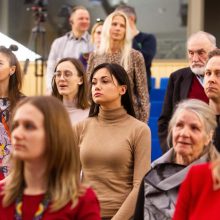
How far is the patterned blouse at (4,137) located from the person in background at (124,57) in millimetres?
1282

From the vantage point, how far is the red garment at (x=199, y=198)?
321 cm

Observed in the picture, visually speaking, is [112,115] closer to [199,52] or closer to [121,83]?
[121,83]

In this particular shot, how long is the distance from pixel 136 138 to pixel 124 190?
306mm

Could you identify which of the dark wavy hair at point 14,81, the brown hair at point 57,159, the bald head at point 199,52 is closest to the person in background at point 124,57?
the bald head at point 199,52

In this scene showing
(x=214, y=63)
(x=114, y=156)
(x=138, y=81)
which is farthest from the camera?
(x=138, y=81)

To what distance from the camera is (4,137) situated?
5.07 metres

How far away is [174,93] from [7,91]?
1181 mm

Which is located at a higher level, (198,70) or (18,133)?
A: (198,70)

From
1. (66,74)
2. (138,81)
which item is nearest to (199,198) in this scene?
(66,74)

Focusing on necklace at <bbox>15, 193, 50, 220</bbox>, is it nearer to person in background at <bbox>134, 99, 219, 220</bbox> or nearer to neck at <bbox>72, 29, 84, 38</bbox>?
person in background at <bbox>134, 99, 219, 220</bbox>

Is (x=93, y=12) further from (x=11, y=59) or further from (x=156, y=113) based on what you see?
(x=11, y=59)

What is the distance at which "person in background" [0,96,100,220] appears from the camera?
9.85 feet

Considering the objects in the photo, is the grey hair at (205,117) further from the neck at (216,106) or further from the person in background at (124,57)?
the person in background at (124,57)

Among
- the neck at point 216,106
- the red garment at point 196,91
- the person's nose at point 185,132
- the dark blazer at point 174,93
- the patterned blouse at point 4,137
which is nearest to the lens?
the person's nose at point 185,132
